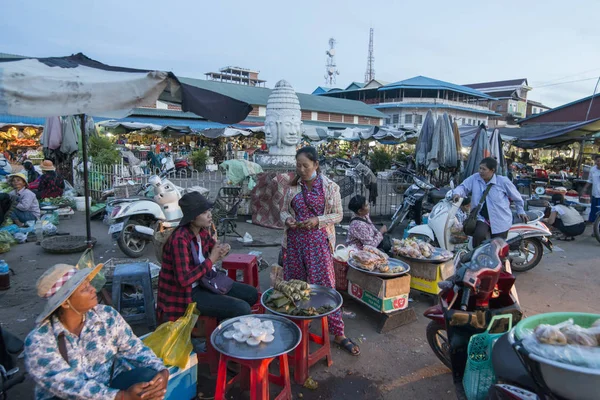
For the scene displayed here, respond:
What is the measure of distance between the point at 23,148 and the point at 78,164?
14.8m

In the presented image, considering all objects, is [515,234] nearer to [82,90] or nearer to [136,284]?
[136,284]

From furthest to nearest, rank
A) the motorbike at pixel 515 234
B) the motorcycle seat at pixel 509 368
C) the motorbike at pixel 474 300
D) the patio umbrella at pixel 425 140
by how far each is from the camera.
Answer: the patio umbrella at pixel 425 140 → the motorbike at pixel 515 234 → the motorbike at pixel 474 300 → the motorcycle seat at pixel 509 368

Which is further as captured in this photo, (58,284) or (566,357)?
(58,284)

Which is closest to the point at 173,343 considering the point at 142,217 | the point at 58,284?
the point at 58,284

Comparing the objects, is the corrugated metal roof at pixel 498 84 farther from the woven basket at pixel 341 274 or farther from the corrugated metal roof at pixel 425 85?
the woven basket at pixel 341 274

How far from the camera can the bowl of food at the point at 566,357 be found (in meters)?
1.44

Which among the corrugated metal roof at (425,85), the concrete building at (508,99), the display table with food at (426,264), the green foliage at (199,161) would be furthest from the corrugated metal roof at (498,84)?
the display table with food at (426,264)

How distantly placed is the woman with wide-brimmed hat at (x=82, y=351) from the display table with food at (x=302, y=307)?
39.9 inches

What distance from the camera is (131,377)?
81.9 inches

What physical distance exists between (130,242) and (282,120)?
15.7 feet

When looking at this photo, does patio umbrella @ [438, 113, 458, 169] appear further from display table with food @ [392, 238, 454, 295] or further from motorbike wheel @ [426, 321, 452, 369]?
motorbike wheel @ [426, 321, 452, 369]

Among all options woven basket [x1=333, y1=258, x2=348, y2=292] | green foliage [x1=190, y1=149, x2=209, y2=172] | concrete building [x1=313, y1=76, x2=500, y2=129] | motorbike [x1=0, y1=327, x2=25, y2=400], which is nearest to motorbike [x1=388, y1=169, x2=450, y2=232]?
woven basket [x1=333, y1=258, x2=348, y2=292]

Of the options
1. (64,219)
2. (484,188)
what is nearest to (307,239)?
(484,188)

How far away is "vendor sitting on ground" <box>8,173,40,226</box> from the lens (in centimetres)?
703
